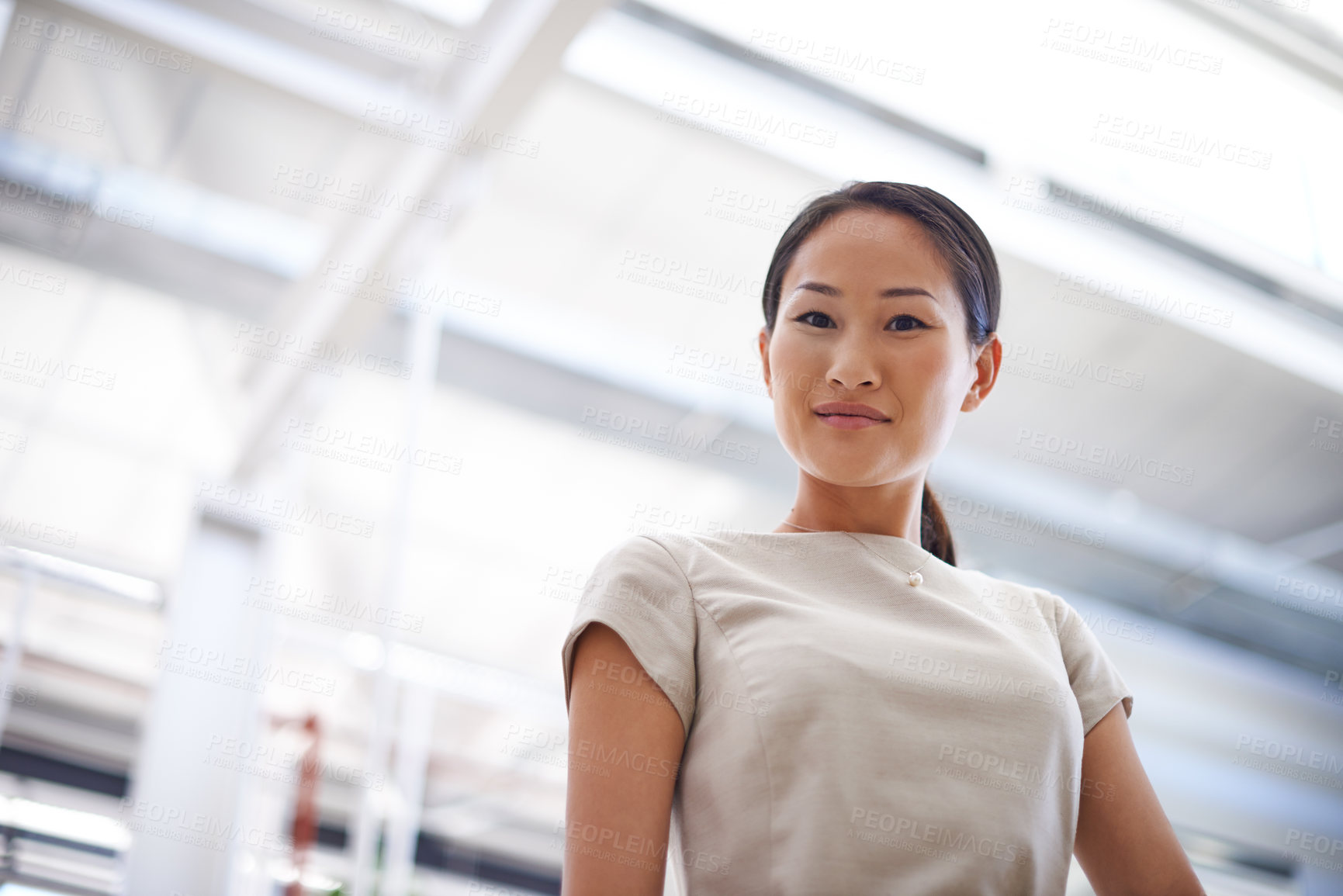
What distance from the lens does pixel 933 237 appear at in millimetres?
1141

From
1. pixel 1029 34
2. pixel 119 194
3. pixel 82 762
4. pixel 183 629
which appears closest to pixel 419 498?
pixel 183 629

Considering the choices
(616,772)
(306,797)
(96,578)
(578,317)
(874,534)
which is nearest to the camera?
(616,772)

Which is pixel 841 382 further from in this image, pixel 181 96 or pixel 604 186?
pixel 181 96

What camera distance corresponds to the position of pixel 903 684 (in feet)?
2.95

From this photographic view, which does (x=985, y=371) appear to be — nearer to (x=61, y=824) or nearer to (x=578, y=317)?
(x=578, y=317)

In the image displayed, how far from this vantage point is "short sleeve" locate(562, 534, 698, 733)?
880mm

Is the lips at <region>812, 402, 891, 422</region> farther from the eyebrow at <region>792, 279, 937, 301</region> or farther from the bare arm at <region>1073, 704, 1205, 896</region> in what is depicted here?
the bare arm at <region>1073, 704, 1205, 896</region>

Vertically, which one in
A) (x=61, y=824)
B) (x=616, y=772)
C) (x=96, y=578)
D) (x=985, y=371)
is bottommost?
(x=616, y=772)

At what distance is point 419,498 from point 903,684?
21.8 ft

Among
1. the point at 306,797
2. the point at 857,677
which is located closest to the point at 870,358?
the point at 857,677

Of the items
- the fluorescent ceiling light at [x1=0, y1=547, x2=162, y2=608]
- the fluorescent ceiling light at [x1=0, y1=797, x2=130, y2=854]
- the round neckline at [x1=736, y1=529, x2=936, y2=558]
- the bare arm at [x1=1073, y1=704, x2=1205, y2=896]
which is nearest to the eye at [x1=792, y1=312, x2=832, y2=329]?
the round neckline at [x1=736, y1=529, x2=936, y2=558]

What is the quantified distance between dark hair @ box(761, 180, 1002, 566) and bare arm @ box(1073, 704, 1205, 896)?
0.33m

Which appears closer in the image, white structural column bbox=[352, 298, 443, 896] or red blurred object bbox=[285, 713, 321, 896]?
white structural column bbox=[352, 298, 443, 896]

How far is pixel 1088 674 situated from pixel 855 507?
0.30 metres
